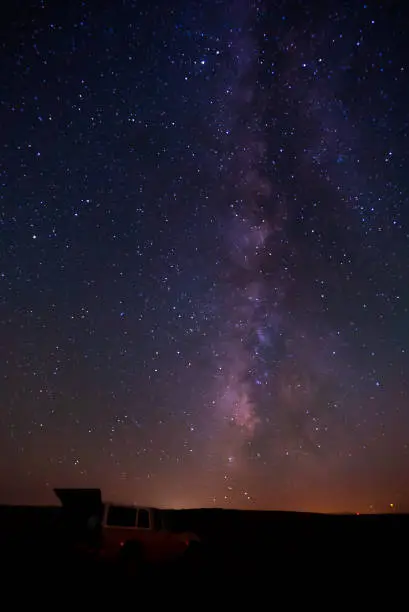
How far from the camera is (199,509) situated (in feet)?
41.0

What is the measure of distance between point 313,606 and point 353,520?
13.5ft

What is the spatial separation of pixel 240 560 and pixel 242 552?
22.2 inches

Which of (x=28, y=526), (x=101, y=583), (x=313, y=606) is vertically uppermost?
(x=28, y=526)

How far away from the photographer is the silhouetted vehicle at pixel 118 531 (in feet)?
26.2

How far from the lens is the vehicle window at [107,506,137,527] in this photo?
8945 millimetres

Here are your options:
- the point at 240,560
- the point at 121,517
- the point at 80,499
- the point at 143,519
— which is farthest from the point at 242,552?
the point at 80,499

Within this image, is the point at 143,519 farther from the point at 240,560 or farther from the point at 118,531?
the point at 240,560

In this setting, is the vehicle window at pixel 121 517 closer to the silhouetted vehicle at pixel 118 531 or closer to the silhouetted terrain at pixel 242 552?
Answer: the silhouetted vehicle at pixel 118 531

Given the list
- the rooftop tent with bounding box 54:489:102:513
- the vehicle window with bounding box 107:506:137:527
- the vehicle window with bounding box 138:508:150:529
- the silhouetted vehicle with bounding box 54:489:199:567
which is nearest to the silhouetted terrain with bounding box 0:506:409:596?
the silhouetted vehicle with bounding box 54:489:199:567

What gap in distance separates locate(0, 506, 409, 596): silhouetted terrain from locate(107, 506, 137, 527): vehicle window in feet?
3.25

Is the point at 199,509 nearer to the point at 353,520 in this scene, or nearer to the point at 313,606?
the point at 353,520

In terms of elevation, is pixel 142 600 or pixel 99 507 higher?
pixel 99 507

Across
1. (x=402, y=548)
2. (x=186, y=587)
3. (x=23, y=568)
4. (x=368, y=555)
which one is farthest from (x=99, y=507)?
(x=402, y=548)

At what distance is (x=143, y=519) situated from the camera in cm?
929
